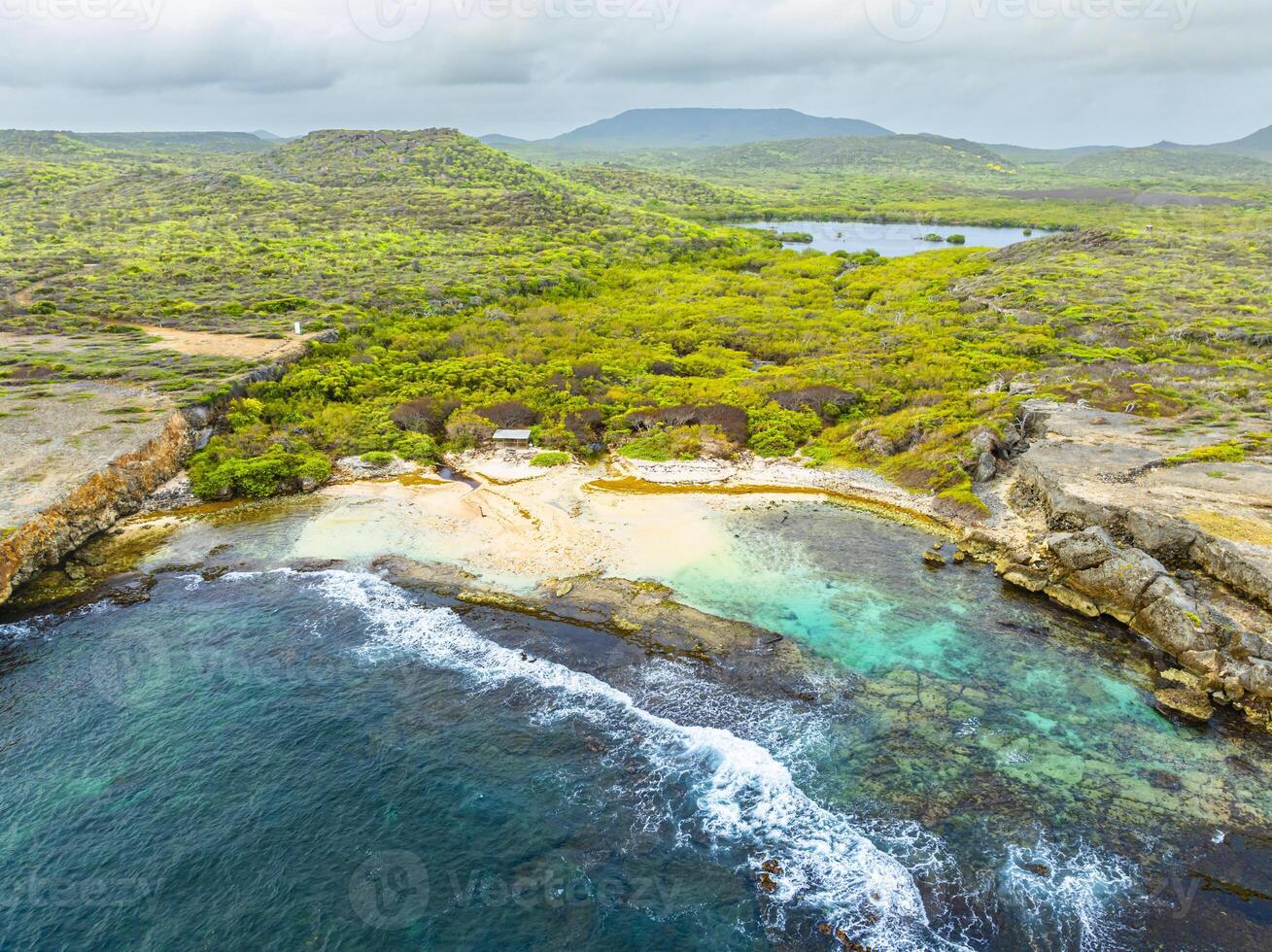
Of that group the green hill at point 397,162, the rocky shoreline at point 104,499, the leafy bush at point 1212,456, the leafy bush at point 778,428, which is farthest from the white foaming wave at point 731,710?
the green hill at point 397,162

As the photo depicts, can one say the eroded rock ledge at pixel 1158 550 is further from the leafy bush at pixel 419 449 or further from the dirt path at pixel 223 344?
the dirt path at pixel 223 344

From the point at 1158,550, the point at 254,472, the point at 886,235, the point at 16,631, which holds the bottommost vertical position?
the point at 16,631

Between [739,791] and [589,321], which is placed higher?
[589,321]

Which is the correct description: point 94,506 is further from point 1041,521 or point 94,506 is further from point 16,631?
point 1041,521

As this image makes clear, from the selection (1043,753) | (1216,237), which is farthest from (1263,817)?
(1216,237)

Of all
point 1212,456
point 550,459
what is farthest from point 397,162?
point 1212,456
